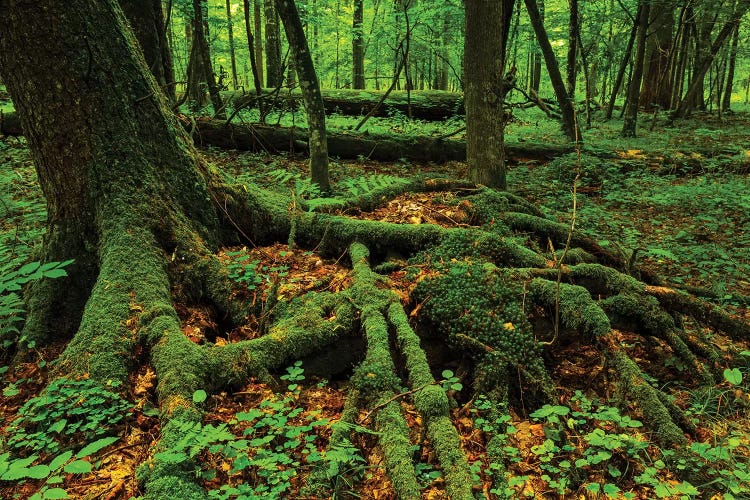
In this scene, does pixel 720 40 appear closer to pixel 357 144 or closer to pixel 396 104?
pixel 396 104

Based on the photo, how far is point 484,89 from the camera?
5.72 meters

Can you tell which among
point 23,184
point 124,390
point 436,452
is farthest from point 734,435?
point 23,184

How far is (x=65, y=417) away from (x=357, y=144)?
837 cm

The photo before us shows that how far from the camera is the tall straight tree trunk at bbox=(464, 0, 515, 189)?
549 cm

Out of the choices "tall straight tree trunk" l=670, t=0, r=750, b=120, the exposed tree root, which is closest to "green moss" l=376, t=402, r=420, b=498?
the exposed tree root

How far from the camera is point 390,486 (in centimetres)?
219

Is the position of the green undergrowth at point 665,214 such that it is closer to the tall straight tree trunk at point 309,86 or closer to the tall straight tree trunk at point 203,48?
the tall straight tree trunk at point 309,86

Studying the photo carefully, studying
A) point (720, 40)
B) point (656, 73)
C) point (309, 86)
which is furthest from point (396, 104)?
point (656, 73)

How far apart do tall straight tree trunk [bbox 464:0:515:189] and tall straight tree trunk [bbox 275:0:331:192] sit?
6.78 ft

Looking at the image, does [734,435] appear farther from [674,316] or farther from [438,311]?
[438,311]

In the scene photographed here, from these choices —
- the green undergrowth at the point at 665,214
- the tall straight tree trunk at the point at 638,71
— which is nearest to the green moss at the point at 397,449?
the green undergrowth at the point at 665,214

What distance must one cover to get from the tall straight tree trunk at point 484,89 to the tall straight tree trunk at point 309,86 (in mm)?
2068

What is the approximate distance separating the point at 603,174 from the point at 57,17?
9.50 metres

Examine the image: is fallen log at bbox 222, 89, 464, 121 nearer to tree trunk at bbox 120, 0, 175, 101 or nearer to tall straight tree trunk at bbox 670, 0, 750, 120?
tall straight tree trunk at bbox 670, 0, 750, 120
